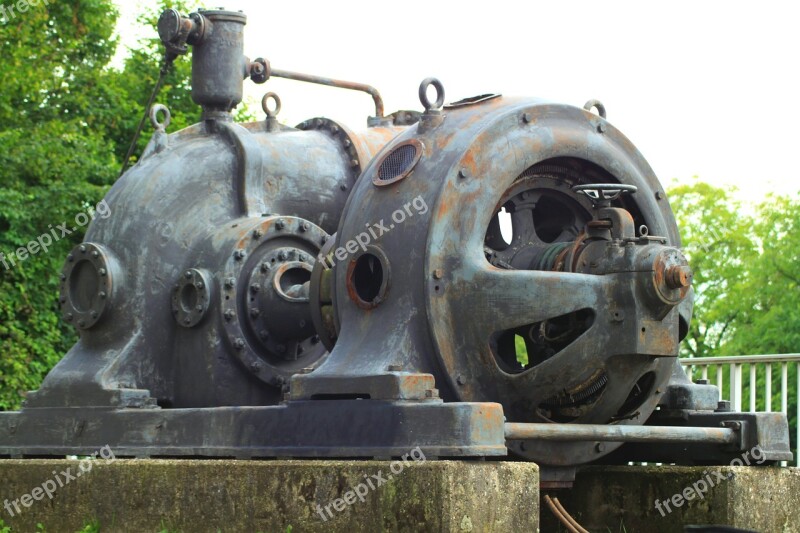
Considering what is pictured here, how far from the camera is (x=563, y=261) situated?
21.5 ft

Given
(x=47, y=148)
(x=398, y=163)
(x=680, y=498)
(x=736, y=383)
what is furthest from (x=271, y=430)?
(x=47, y=148)

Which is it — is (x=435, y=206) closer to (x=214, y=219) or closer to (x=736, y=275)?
(x=214, y=219)

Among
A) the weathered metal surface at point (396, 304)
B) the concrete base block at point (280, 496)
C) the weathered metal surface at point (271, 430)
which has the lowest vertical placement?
the concrete base block at point (280, 496)

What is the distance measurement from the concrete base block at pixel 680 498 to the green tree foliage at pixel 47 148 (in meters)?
13.4

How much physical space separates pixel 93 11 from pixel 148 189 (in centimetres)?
2066

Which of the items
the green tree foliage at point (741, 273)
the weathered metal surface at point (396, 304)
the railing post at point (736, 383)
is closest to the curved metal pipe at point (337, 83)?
the weathered metal surface at point (396, 304)

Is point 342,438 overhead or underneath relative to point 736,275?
underneath

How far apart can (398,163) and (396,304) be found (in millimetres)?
697

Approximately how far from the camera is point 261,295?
775cm

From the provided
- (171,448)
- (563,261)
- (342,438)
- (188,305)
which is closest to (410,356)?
(342,438)

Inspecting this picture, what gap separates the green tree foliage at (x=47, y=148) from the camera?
835 inches

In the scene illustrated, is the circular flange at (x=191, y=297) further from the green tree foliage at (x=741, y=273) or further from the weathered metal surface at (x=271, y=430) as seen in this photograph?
the green tree foliage at (x=741, y=273)

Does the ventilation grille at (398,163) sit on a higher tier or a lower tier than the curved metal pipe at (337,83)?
lower

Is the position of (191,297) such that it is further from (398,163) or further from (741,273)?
(741,273)
